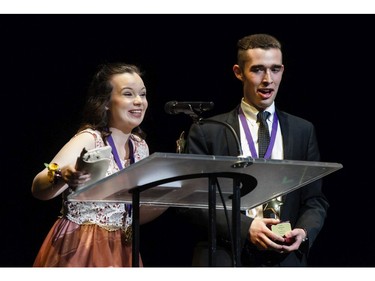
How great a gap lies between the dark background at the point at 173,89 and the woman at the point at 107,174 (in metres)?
0.77

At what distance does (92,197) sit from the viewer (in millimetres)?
3566

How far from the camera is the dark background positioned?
545cm

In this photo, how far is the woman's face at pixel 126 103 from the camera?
4566 millimetres

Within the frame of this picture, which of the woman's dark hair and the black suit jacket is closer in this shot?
the black suit jacket

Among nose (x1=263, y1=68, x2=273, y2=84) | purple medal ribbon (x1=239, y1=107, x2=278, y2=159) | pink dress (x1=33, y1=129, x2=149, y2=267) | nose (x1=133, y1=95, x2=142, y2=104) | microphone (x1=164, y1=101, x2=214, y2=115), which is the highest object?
nose (x1=263, y1=68, x2=273, y2=84)

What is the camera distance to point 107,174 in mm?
4414

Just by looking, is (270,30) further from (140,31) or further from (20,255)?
(20,255)

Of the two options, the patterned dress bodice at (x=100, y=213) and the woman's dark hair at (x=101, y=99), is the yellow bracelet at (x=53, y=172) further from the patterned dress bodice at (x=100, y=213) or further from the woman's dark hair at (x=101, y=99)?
the woman's dark hair at (x=101, y=99)

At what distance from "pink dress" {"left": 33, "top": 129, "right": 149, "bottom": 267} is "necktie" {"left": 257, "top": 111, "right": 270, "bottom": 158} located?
0.70m

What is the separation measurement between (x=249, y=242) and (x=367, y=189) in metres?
1.85

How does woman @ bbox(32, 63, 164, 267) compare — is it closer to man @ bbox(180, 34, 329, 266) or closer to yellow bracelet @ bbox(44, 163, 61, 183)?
yellow bracelet @ bbox(44, 163, 61, 183)

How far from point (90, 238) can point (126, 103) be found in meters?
0.71

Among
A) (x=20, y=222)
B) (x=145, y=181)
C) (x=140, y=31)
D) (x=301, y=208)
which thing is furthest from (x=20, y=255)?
(x=145, y=181)

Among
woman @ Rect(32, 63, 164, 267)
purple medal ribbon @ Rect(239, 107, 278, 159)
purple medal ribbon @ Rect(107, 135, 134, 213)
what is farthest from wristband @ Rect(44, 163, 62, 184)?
purple medal ribbon @ Rect(239, 107, 278, 159)
